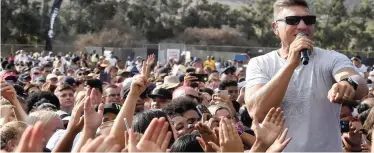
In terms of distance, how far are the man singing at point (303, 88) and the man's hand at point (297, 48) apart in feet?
0.06

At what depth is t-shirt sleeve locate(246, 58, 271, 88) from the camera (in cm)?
438

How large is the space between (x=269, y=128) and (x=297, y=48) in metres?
0.45

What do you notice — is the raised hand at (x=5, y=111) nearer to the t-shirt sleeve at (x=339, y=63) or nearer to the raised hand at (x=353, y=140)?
the raised hand at (x=353, y=140)

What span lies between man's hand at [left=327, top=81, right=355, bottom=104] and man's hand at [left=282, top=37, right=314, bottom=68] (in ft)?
0.80

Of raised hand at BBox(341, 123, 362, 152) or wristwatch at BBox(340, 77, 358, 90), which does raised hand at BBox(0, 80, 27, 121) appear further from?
wristwatch at BBox(340, 77, 358, 90)

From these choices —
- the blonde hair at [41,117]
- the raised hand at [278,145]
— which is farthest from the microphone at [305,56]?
the blonde hair at [41,117]

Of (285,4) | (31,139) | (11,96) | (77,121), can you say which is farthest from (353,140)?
(31,139)

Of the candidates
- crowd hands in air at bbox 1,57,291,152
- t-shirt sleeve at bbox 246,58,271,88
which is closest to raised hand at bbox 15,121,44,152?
crowd hands in air at bbox 1,57,291,152

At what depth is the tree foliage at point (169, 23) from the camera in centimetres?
5528

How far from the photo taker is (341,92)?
12.8 feet

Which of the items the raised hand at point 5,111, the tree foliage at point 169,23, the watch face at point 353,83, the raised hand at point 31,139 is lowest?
the tree foliage at point 169,23

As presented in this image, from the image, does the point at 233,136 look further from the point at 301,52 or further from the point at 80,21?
the point at 80,21

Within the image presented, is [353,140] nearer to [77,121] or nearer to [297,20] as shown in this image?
[297,20]

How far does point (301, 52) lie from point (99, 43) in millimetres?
54792
